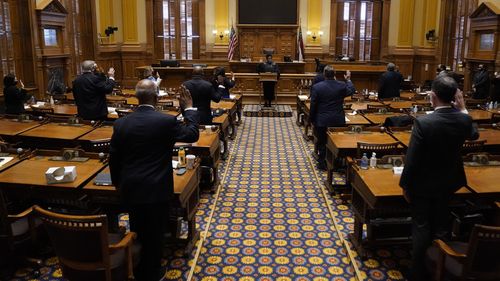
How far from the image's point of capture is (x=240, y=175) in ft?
25.5

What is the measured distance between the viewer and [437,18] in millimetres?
16859

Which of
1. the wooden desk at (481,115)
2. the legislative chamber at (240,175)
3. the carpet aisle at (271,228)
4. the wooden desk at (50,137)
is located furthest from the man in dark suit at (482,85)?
the wooden desk at (50,137)

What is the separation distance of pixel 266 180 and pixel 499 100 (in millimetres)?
6068

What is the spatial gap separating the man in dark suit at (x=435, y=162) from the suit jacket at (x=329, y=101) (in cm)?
377

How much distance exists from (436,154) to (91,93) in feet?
18.1

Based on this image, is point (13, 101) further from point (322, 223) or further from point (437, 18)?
point (437, 18)

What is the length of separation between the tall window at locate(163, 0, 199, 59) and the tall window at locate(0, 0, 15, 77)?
815 centimetres

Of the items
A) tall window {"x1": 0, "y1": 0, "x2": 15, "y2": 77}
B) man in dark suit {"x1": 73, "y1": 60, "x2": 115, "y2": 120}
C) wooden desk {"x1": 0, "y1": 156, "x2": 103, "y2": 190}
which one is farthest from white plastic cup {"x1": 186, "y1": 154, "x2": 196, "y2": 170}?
tall window {"x1": 0, "y1": 0, "x2": 15, "y2": 77}

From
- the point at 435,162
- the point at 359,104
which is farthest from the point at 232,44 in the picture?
the point at 435,162

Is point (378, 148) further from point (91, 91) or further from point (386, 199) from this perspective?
point (91, 91)

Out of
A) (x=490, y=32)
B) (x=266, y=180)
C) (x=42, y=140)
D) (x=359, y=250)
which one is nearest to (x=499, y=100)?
(x=490, y=32)

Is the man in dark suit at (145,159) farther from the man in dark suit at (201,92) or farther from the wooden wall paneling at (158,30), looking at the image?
the wooden wall paneling at (158,30)

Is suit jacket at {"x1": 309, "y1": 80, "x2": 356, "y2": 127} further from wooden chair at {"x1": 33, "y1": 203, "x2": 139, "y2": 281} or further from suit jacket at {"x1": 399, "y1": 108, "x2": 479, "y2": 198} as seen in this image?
wooden chair at {"x1": 33, "y1": 203, "x2": 139, "y2": 281}

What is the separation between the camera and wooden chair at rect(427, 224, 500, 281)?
10.5 ft
